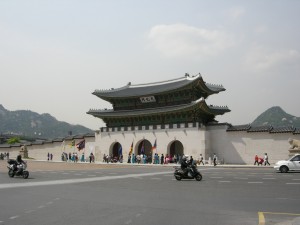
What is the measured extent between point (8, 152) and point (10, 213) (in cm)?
6041

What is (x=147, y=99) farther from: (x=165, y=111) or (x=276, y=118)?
(x=276, y=118)

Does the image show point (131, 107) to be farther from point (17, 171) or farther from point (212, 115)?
point (17, 171)

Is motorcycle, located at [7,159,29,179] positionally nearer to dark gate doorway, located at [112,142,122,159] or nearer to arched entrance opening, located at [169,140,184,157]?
arched entrance opening, located at [169,140,184,157]

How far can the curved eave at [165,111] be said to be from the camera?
43825 millimetres

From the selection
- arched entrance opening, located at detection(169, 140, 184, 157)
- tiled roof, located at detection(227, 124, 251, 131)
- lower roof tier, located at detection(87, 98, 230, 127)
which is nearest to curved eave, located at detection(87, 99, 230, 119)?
lower roof tier, located at detection(87, 98, 230, 127)

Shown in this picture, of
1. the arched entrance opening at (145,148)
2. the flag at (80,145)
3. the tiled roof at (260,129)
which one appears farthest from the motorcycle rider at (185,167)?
the flag at (80,145)

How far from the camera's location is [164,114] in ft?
157

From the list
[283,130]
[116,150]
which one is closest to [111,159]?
[116,150]

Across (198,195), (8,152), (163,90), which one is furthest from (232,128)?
(8,152)

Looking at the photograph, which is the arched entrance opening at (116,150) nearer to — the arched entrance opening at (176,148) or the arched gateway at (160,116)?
the arched gateway at (160,116)

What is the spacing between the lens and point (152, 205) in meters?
10.4

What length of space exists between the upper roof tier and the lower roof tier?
2.38m

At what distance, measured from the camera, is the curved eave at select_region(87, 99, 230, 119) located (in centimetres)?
4383

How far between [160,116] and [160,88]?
210 inches
